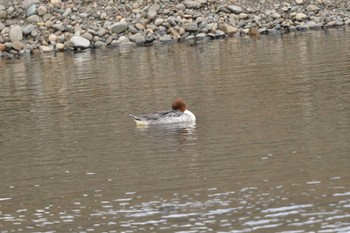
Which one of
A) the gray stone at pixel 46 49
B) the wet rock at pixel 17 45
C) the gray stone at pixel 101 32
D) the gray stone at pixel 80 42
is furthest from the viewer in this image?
the gray stone at pixel 101 32

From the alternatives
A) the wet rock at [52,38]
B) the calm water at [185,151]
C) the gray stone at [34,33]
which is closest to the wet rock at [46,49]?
the wet rock at [52,38]

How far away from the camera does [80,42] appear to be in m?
51.9

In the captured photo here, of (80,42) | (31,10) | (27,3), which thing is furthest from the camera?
(27,3)

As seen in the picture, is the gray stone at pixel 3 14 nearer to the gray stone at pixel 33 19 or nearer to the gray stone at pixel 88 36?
the gray stone at pixel 33 19

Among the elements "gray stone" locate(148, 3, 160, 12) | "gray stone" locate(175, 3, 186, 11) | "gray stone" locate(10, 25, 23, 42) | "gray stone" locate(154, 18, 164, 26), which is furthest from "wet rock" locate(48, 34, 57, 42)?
"gray stone" locate(175, 3, 186, 11)

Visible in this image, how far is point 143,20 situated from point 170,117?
3002cm

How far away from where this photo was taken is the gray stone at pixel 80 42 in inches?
2037

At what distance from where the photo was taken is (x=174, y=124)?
2498cm

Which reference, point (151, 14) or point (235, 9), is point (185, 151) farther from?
point (235, 9)

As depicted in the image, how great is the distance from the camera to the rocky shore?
2074 inches

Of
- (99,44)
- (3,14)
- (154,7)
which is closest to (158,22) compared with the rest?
(154,7)

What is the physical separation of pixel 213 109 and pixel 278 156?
721 centimetres

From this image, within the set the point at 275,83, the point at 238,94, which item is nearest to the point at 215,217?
the point at 238,94

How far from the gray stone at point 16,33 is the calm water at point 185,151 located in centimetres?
1479
